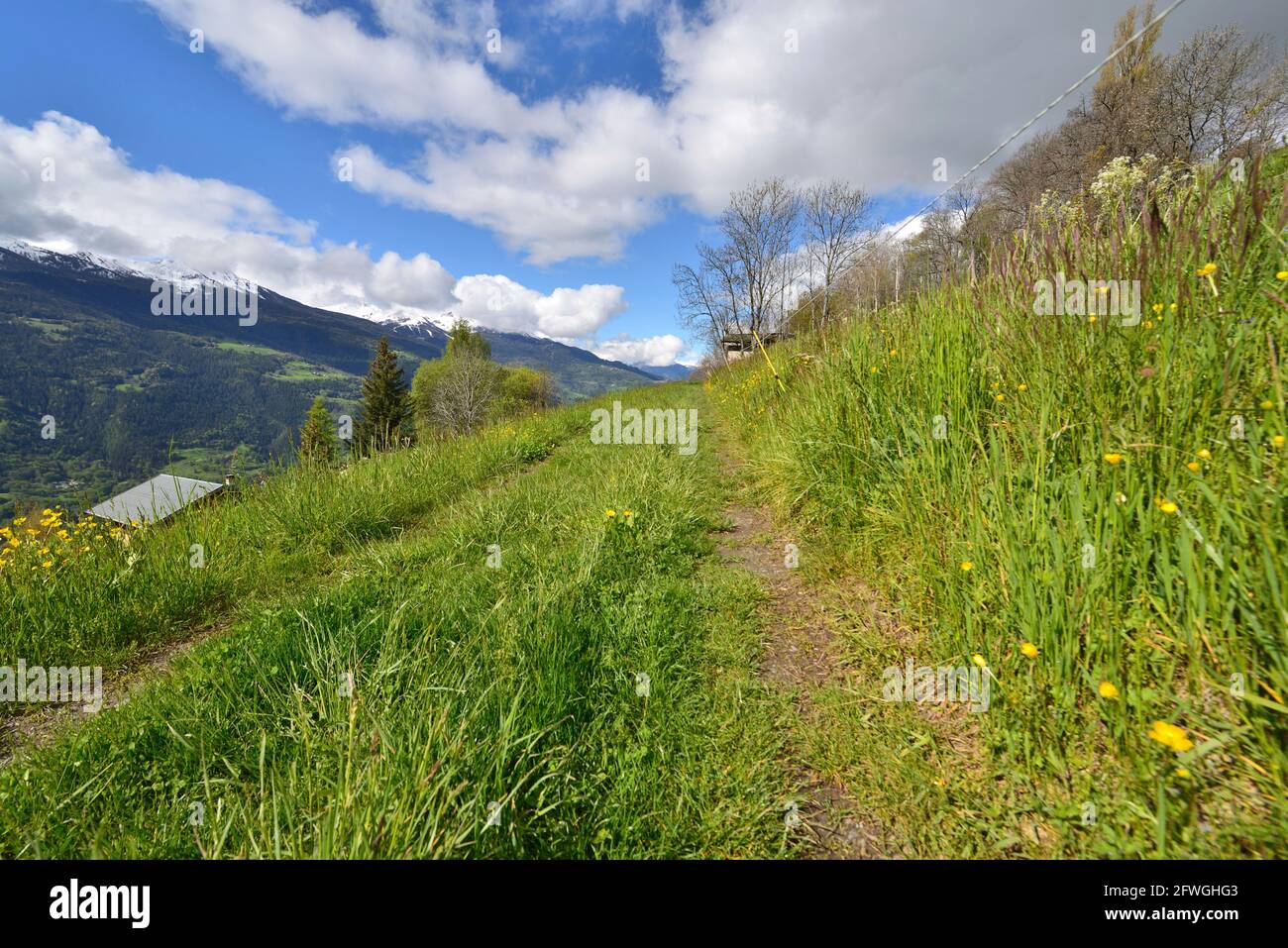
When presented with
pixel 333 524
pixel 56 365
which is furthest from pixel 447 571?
pixel 56 365

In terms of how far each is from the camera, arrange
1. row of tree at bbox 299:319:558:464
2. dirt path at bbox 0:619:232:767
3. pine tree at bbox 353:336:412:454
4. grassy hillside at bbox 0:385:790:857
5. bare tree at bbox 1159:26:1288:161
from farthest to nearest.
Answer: row of tree at bbox 299:319:558:464, pine tree at bbox 353:336:412:454, bare tree at bbox 1159:26:1288:161, dirt path at bbox 0:619:232:767, grassy hillside at bbox 0:385:790:857

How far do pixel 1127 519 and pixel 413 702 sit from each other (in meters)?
2.82

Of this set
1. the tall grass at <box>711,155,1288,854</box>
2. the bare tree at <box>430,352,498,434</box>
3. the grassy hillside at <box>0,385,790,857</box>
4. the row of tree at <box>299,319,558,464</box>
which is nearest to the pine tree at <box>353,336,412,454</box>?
the row of tree at <box>299,319,558,464</box>

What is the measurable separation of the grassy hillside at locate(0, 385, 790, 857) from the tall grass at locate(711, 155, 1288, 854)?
0.96m

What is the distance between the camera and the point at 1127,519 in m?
1.75

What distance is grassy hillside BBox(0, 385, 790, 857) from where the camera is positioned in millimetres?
1454

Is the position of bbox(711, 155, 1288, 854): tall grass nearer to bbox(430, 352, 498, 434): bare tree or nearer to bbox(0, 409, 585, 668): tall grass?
bbox(0, 409, 585, 668): tall grass

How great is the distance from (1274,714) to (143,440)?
611ft

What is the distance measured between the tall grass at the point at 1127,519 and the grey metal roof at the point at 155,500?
6020mm

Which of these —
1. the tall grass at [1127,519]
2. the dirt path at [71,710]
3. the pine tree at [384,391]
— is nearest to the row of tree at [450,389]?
the pine tree at [384,391]

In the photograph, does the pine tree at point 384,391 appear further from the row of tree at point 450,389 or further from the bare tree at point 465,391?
the bare tree at point 465,391

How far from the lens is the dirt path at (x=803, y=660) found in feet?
5.06
